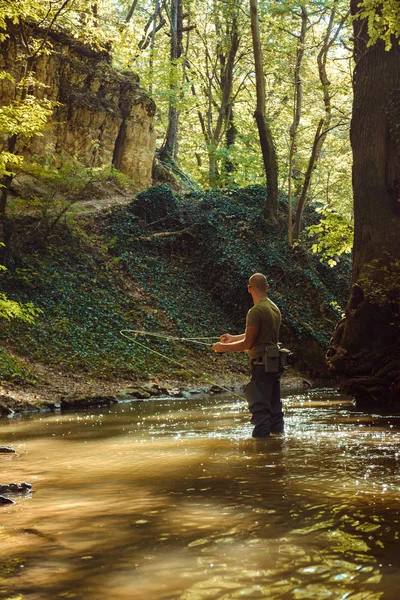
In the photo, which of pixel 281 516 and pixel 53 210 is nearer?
pixel 281 516

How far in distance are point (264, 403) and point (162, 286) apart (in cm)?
1488

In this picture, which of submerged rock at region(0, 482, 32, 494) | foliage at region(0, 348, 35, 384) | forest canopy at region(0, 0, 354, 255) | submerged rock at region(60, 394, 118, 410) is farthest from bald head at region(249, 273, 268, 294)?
forest canopy at region(0, 0, 354, 255)

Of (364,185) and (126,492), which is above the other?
(364,185)

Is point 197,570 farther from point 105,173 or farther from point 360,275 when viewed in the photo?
point 105,173

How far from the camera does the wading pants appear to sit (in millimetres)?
8320

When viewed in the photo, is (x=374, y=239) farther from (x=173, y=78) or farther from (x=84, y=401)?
(x=173, y=78)

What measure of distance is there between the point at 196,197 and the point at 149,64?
1568 cm

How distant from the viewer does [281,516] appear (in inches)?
162

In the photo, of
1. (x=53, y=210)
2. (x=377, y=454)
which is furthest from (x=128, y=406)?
(x=53, y=210)

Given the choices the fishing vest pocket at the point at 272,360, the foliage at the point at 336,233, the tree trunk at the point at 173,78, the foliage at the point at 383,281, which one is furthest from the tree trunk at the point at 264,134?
the fishing vest pocket at the point at 272,360

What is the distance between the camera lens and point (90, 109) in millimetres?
25766

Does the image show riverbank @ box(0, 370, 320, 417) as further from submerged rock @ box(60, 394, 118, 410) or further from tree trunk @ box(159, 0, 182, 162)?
tree trunk @ box(159, 0, 182, 162)

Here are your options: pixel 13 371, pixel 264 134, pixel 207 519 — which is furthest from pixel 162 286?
pixel 207 519

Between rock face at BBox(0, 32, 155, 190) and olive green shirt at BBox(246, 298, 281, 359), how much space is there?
53.8ft
